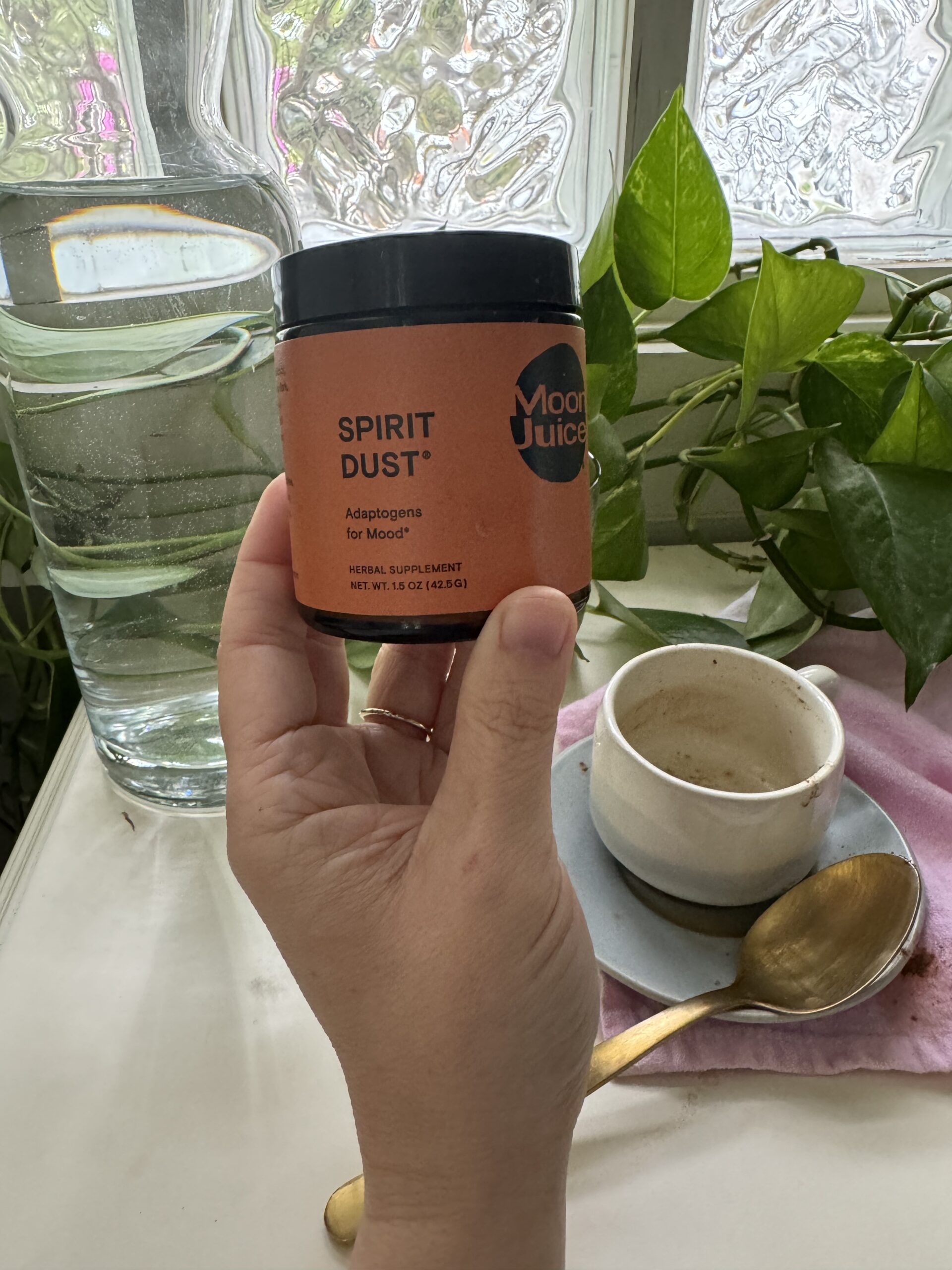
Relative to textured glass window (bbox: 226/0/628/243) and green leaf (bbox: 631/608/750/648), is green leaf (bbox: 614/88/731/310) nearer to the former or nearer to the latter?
green leaf (bbox: 631/608/750/648)

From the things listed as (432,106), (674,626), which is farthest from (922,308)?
(432,106)

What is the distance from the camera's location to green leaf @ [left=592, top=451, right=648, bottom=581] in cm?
52

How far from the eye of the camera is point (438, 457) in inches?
9.0

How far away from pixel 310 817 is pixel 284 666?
0.21 feet

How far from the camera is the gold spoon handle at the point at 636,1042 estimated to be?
11.8 inches

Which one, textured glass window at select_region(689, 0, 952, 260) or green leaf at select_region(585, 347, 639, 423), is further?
textured glass window at select_region(689, 0, 952, 260)

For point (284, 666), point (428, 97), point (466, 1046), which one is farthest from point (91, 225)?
point (428, 97)

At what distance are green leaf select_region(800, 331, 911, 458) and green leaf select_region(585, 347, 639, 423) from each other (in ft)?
0.35

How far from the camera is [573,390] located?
0.25 metres

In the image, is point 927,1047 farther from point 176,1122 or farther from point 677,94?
point 677,94

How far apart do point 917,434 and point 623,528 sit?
168mm

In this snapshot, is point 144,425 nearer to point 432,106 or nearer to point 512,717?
point 512,717

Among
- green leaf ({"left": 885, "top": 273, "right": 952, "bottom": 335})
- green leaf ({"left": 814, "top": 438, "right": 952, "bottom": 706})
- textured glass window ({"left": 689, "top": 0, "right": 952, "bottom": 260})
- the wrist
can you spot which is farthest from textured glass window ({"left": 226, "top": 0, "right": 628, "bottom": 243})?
the wrist

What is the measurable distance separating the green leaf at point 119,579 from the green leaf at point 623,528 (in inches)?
9.5
